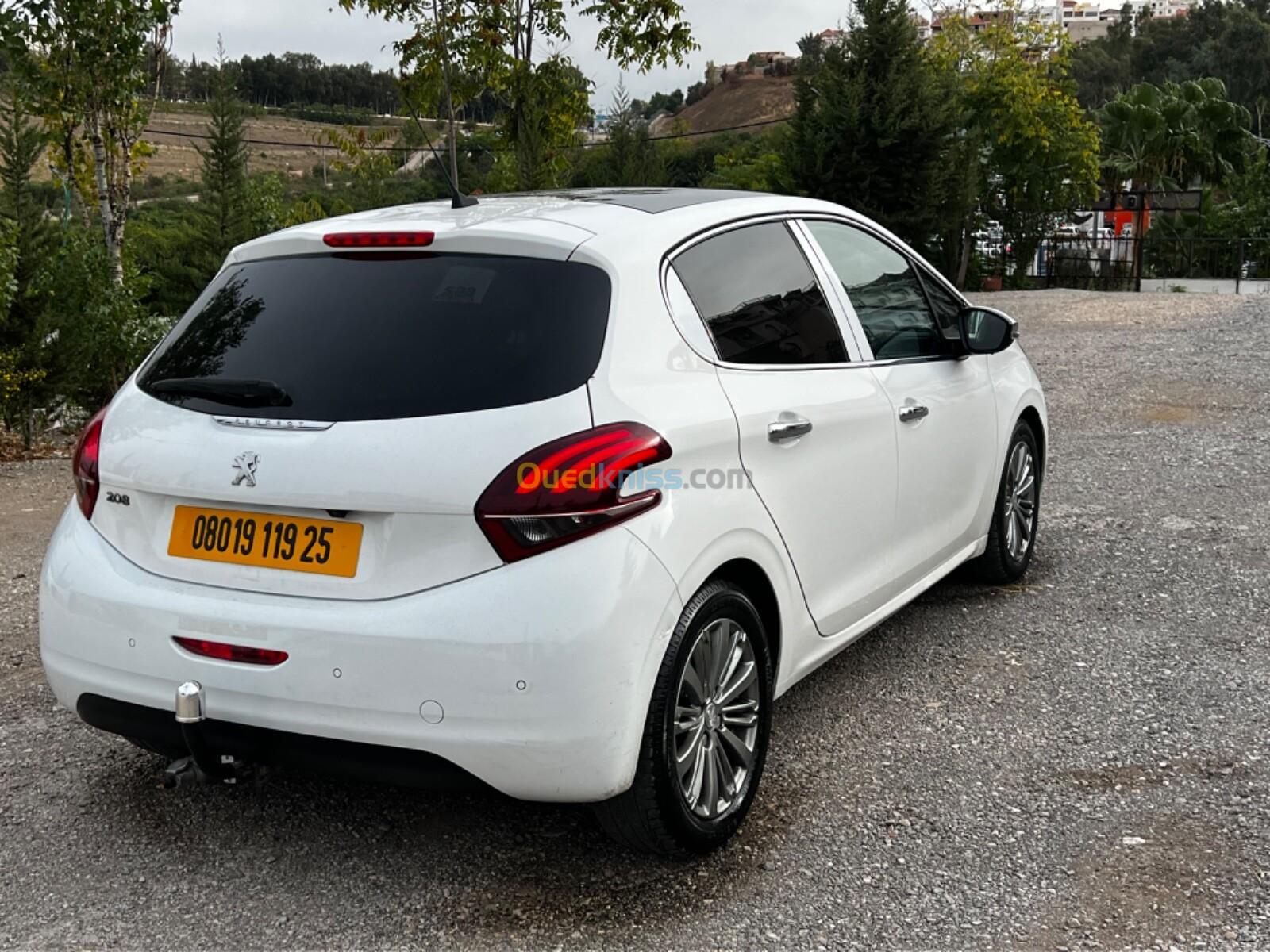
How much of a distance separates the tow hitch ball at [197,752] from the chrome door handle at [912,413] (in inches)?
93.5

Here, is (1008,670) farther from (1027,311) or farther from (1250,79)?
(1250,79)

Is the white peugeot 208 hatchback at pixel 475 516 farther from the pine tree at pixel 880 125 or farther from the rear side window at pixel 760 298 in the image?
the pine tree at pixel 880 125

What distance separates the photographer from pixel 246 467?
3059 mm

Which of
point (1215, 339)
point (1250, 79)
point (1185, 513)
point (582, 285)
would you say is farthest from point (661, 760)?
→ point (1250, 79)

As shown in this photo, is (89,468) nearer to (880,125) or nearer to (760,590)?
(760,590)

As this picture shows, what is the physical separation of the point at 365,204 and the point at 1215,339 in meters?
10.9

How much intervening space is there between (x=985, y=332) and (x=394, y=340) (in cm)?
258

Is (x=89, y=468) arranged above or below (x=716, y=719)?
above

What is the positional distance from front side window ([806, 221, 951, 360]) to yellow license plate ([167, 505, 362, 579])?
2041 millimetres

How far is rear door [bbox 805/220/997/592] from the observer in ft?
14.3

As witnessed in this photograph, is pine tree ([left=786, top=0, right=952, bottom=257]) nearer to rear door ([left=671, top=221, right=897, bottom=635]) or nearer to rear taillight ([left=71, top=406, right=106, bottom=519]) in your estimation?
rear door ([left=671, top=221, right=897, bottom=635])

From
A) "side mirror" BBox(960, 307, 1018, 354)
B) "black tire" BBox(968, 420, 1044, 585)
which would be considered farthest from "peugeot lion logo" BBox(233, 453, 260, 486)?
"black tire" BBox(968, 420, 1044, 585)

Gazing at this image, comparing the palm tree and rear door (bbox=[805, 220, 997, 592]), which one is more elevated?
the palm tree

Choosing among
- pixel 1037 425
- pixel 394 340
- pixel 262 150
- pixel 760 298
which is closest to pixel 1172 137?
pixel 1037 425
